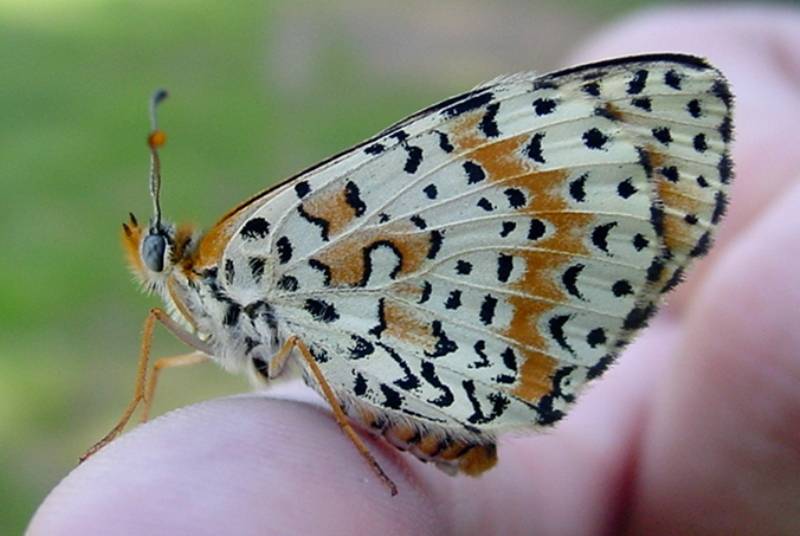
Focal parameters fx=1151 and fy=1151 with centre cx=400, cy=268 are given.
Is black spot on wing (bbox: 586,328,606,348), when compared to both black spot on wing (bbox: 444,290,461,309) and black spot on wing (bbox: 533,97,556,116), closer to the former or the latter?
black spot on wing (bbox: 444,290,461,309)

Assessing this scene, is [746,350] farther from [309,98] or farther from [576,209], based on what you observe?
[309,98]

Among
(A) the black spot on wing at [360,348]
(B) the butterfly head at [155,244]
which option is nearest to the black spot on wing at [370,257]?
(A) the black spot on wing at [360,348]

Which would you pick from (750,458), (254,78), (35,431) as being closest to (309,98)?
(254,78)

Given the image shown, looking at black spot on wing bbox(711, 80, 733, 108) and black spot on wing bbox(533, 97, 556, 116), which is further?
black spot on wing bbox(533, 97, 556, 116)

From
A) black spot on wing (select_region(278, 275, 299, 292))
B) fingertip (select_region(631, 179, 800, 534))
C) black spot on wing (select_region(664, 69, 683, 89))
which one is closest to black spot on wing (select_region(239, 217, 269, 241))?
black spot on wing (select_region(278, 275, 299, 292))

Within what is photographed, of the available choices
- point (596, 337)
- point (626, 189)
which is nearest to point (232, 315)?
point (596, 337)

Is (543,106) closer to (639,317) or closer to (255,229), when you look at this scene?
(639,317)
